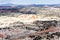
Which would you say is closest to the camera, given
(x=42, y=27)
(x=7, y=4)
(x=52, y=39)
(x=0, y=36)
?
(x=52, y=39)

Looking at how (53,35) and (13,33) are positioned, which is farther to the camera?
(13,33)

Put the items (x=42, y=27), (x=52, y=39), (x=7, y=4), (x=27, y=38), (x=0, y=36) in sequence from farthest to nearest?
(x=7, y=4)
(x=42, y=27)
(x=0, y=36)
(x=27, y=38)
(x=52, y=39)

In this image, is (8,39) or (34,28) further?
(34,28)

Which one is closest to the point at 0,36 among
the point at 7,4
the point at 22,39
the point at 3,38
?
the point at 3,38

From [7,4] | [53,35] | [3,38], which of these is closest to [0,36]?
[3,38]

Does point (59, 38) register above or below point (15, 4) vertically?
above

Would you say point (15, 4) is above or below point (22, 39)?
below

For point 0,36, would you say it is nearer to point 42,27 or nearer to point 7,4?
point 42,27

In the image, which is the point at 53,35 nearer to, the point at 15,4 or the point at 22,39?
the point at 22,39

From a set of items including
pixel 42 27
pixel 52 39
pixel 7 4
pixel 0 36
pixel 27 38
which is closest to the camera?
pixel 52 39
